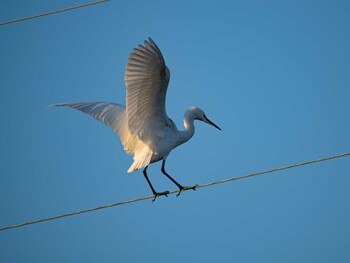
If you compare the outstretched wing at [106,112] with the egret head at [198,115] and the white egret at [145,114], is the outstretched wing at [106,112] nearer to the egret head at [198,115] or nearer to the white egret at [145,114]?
the white egret at [145,114]

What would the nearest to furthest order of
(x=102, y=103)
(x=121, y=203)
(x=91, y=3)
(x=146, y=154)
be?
(x=121, y=203) < (x=91, y=3) < (x=146, y=154) < (x=102, y=103)

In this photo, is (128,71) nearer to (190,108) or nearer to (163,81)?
(163,81)

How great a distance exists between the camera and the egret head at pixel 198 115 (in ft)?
34.0

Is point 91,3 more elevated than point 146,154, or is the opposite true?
point 91,3

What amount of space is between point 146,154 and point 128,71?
1.52 metres

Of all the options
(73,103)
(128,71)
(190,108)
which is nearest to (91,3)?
(128,71)

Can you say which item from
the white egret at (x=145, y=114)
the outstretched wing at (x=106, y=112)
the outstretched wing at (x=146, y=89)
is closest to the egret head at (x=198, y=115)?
the white egret at (x=145, y=114)

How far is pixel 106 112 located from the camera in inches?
392

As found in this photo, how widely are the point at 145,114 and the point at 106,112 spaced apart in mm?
976

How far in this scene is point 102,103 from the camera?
1014 cm

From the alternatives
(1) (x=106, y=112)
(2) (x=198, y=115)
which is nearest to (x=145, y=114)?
(1) (x=106, y=112)

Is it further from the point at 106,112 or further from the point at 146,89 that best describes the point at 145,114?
the point at 106,112

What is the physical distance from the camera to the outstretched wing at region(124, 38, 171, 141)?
825 cm

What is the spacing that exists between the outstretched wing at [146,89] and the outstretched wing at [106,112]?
0.50 metres
